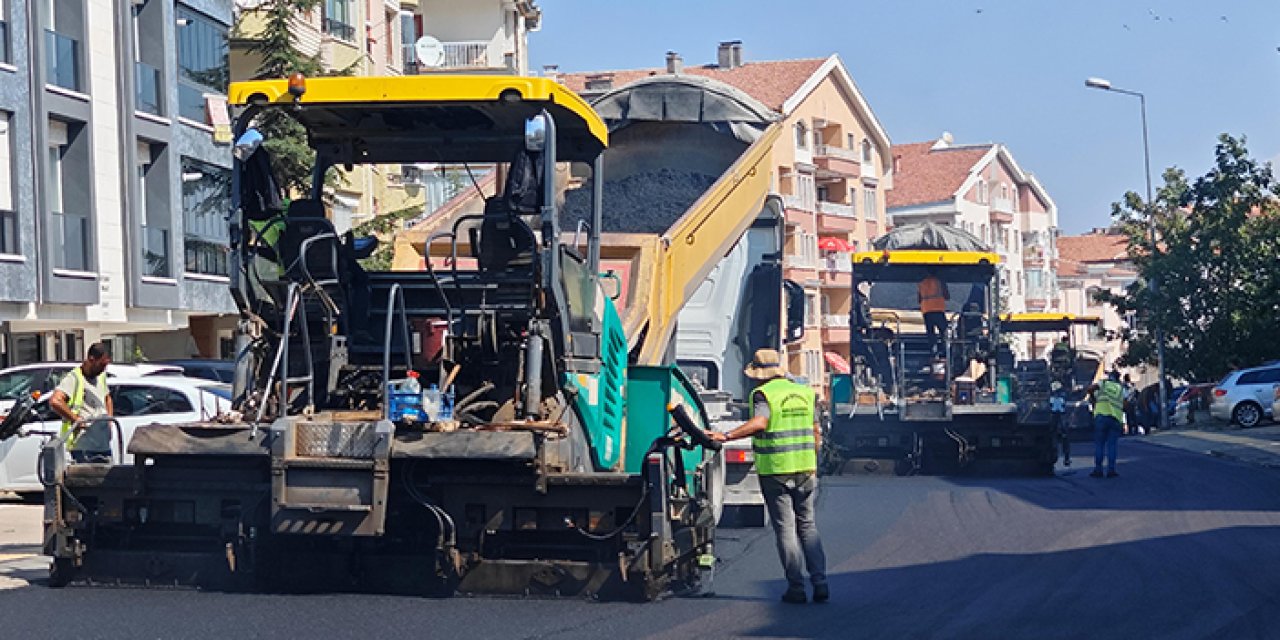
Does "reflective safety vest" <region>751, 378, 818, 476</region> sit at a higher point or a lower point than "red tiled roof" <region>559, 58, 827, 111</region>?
lower

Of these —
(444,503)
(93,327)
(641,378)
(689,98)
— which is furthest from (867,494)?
(93,327)

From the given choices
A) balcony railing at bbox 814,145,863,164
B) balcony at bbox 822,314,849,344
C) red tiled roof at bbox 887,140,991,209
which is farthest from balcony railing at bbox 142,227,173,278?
red tiled roof at bbox 887,140,991,209

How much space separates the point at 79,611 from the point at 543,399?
2.70m

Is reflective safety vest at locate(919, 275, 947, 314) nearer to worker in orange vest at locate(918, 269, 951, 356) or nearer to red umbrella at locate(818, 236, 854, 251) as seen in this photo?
worker in orange vest at locate(918, 269, 951, 356)

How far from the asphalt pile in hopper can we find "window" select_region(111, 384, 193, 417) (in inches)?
195

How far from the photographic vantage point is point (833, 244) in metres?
62.3

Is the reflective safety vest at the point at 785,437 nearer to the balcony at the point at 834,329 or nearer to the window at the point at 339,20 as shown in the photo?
the window at the point at 339,20

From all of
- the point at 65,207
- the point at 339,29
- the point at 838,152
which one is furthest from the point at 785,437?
the point at 838,152

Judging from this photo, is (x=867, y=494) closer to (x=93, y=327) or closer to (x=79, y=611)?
(x=79, y=611)

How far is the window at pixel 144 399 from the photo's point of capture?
17.2 meters

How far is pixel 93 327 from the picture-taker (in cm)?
2638

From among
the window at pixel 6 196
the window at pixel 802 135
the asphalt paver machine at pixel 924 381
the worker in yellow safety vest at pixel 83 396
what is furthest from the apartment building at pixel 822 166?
the worker in yellow safety vest at pixel 83 396

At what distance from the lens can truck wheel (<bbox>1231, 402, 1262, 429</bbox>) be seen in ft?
122

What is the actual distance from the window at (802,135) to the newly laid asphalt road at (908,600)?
150 ft
